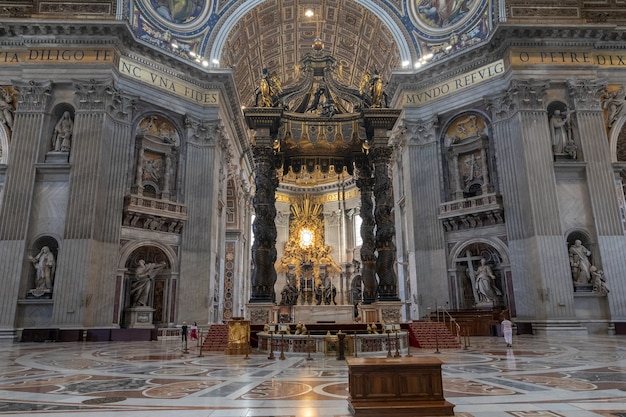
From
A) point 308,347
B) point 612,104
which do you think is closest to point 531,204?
point 612,104

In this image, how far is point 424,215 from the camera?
16.5 meters

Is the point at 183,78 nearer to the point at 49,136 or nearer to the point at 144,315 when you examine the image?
the point at 49,136

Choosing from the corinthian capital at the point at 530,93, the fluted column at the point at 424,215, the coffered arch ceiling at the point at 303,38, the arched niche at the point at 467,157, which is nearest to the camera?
the corinthian capital at the point at 530,93

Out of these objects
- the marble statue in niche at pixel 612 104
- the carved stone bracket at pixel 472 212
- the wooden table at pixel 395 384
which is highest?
the marble statue in niche at pixel 612 104

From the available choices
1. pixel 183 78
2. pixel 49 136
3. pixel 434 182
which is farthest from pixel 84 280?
pixel 434 182

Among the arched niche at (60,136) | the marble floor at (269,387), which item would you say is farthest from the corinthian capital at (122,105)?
the marble floor at (269,387)

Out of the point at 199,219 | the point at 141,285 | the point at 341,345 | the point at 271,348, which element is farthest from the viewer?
the point at 199,219

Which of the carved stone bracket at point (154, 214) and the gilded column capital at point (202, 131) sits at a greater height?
the gilded column capital at point (202, 131)

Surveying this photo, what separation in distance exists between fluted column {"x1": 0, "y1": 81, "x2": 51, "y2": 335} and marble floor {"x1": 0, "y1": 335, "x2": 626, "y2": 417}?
652cm

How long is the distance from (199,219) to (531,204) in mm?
11447

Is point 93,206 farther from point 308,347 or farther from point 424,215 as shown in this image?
point 424,215

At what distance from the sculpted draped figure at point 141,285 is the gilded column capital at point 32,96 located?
5.99 meters

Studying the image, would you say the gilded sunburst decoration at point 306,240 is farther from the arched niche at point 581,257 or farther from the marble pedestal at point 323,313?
the arched niche at point 581,257

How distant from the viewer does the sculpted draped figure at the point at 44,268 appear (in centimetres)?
1280
